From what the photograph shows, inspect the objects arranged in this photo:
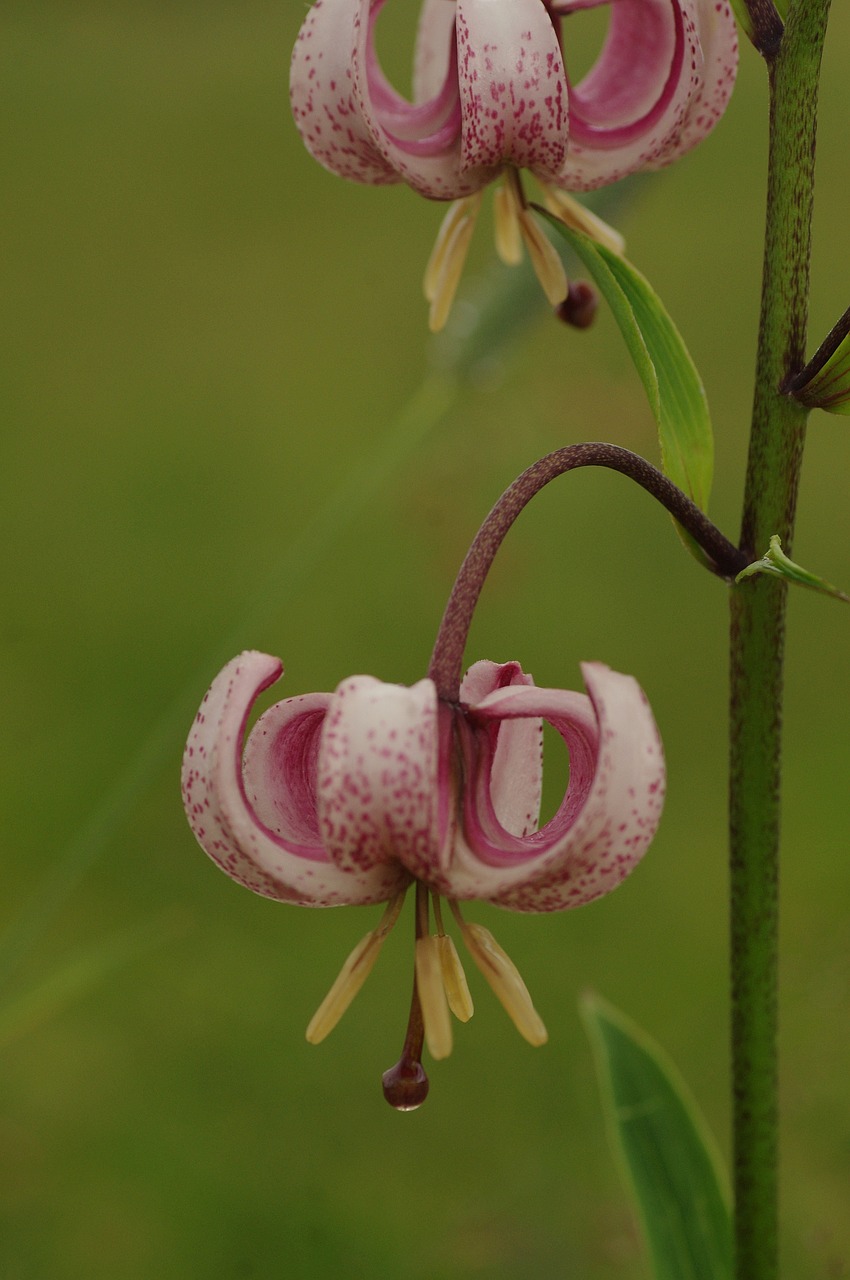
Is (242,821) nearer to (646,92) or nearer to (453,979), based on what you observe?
(453,979)

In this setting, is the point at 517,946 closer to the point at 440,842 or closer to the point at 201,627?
the point at 201,627

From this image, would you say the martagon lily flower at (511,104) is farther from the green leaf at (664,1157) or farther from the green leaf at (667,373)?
the green leaf at (664,1157)

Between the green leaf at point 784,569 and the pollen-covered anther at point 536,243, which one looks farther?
the pollen-covered anther at point 536,243

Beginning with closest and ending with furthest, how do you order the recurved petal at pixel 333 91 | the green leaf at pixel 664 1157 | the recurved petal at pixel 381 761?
the recurved petal at pixel 381 761 < the recurved petal at pixel 333 91 < the green leaf at pixel 664 1157

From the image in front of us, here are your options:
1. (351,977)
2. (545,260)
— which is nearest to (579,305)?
(545,260)

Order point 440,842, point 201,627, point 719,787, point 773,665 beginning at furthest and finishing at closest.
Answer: point 201,627
point 719,787
point 773,665
point 440,842

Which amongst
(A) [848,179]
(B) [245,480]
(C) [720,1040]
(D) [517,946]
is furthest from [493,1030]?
(A) [848,179]

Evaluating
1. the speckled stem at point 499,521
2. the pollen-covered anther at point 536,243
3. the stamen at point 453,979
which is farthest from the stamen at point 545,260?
the stamen at point 453,979
